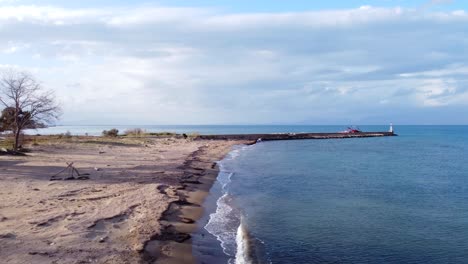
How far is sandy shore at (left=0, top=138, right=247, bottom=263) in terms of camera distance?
11398 mm

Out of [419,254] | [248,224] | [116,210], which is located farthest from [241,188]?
[419,254]

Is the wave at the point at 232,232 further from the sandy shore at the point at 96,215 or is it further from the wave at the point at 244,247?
the sandy shore at the point at 96,215

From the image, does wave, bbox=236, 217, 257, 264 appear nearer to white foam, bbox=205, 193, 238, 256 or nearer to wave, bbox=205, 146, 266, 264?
wave, bbox=205, 146, 266, 264

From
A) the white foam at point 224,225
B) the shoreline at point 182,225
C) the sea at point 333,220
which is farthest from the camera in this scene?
the white foam at point 224,225

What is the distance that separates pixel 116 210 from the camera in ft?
53.1

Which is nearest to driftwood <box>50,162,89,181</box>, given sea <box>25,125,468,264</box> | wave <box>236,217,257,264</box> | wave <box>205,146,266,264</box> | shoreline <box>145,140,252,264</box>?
shoreline <box>145,140,252,264</box>

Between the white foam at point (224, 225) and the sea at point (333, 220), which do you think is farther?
the white foam at point (224, 225)

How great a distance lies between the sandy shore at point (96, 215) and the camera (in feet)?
37.4

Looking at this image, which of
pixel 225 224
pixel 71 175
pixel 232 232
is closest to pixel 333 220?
pixel 225 224

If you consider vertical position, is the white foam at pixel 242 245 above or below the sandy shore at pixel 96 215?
below

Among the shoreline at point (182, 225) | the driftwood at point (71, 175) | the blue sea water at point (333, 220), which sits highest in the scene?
the driftwood at point (71, 175)

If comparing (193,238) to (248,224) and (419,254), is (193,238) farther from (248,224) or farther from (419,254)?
(419,254)

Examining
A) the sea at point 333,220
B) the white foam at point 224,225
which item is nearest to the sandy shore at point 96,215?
the white foam at point 224,225

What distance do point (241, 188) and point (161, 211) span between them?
36.0ft
